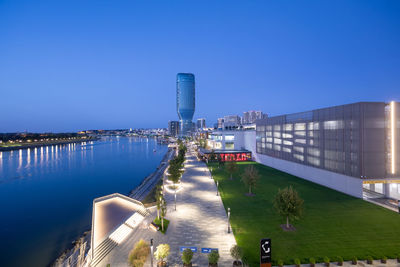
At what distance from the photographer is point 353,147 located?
31.0 m

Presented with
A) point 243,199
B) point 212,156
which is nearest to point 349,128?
point 243,199

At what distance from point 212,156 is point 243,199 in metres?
39.2

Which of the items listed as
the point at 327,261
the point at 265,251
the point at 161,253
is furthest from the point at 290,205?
the point at 161,253

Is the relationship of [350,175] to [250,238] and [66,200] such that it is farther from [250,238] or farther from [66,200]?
[66,200]

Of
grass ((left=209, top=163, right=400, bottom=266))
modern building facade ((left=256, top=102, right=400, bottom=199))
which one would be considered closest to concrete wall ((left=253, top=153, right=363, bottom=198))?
modern building facade ((left=256, top=102, right=400, bottom=199))

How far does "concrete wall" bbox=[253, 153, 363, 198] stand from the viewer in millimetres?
30703

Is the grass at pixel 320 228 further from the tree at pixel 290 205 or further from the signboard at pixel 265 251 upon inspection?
the signboard at pixel 265 251

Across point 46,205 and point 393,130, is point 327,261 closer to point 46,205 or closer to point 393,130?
point 393,130

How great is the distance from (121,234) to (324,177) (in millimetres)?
34943

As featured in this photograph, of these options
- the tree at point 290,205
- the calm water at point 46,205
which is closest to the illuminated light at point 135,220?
the calm water at point 46,205

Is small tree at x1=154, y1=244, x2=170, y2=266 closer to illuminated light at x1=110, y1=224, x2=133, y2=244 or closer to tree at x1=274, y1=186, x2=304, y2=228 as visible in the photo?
illuminated light at x1=110, y1=224, x2=133, y2=244

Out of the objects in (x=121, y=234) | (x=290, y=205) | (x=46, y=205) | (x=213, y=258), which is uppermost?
(x=290, y=205)

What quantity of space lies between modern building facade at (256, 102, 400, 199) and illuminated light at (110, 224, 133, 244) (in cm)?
3211

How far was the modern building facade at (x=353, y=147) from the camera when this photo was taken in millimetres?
29672
